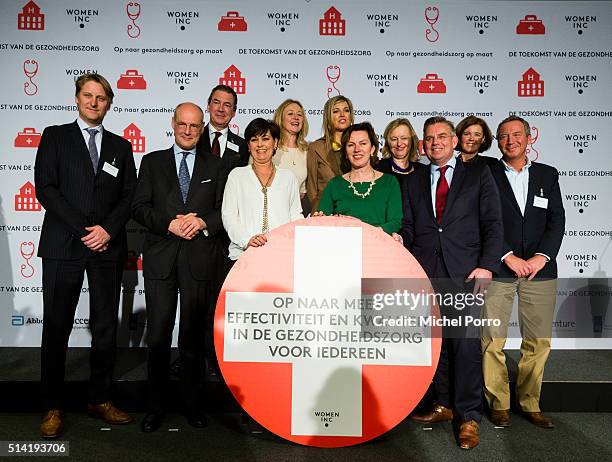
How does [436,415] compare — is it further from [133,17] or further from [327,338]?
[133,17]

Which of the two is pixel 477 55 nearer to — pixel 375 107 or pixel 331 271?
pixel 375 107

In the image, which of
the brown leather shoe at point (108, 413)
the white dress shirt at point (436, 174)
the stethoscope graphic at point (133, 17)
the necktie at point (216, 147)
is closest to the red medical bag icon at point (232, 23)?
the stethoscope graphic at point (133, 17)

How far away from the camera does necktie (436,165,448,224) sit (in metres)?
2.50

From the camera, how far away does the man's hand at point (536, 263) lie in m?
2.67

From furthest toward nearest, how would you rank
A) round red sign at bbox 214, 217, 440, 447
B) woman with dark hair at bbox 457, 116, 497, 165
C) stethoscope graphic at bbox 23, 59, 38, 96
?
stethoscope graphic at bbox 23, 59, 38, 96
woman with dark hair at bbox 457, 116, 497, 165
round red sign at bbox 214, 217, 440, 447

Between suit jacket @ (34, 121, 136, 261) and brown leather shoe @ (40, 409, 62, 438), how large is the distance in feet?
2.42

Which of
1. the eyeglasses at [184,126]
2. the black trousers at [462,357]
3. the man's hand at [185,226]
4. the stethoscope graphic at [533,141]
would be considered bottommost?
the black trousers at [462,357]

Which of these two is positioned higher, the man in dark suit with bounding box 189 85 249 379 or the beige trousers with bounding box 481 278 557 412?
the man in dark suit with bounding box 189 85 249 379

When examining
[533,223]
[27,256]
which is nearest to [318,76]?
[533,223]

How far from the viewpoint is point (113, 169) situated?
2646 millimetres

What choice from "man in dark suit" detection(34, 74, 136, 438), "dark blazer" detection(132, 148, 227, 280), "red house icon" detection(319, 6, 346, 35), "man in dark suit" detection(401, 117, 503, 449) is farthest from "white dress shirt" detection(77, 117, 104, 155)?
"red house icon" detection(319, 6, 346, 35)

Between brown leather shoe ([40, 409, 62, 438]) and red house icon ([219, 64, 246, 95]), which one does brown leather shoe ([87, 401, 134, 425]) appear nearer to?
brown leather shoe ([40, 409, 62, 438])

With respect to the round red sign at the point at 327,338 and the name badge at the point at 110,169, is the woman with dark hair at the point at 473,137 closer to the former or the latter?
the round red sign at the point at 327,338

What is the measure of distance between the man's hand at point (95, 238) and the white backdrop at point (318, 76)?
3.96ft
